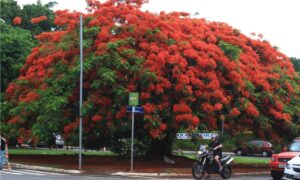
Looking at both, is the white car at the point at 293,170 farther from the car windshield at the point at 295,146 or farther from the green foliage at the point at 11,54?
the green foliage at the point at 11,54

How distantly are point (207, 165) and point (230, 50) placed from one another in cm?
665

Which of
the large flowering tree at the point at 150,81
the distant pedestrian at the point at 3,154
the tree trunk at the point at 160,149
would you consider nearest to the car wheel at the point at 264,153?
Answer: the large flowering tree at the point at 150,81

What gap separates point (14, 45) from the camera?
29.8 m

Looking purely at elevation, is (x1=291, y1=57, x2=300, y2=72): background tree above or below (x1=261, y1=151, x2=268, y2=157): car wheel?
above

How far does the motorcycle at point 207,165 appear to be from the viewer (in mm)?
19766

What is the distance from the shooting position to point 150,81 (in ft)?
73.7

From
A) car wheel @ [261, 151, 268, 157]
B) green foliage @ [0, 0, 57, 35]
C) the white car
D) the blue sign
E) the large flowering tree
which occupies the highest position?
green foliage @ [0, 0, 57, 35]

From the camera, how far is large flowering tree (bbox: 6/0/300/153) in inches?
894

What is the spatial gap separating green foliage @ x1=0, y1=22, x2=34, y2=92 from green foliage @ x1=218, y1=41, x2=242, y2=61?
10841mm

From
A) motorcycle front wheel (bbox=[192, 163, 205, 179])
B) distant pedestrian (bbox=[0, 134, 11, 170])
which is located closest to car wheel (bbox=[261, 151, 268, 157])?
motorcycle front wheel (bbox=[192, 163, 205, 179])

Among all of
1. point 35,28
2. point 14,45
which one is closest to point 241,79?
point 14,45

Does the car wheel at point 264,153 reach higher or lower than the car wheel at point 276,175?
higher

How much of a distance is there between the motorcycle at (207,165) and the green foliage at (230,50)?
222 inches

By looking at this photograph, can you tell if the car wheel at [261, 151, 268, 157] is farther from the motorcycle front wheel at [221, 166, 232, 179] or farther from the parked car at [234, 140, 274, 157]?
the motorcycle front wheel at [221, 166, 232, 179]
